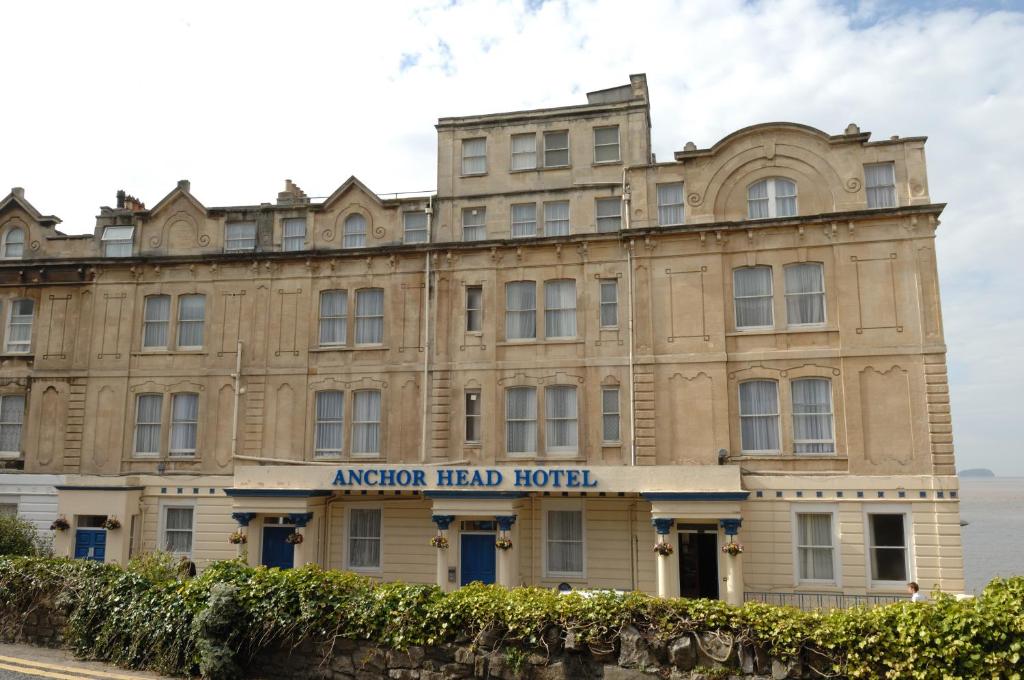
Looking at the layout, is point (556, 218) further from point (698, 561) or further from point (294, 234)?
point (698, 561)

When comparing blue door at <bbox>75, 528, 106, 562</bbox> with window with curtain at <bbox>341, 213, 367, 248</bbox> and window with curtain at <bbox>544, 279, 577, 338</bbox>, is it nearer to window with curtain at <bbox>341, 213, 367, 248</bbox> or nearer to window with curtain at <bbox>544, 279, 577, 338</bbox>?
window with curtain at <bbox>341, 213, 367, 248</bbox>

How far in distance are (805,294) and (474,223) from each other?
1208cm

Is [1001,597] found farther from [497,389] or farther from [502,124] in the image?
[502,124]

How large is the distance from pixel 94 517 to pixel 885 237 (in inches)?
1155

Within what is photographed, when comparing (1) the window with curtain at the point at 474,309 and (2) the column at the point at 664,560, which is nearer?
(2) the column at the point at 664,560

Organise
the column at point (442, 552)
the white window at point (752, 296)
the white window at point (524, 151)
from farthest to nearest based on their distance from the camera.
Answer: the white window at point (524, 151), the white window at point (752, 296), the column at point (442, 552)

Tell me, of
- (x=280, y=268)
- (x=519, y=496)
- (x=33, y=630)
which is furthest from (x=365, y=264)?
(x=33, y=630)

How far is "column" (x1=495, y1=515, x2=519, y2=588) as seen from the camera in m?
24.0

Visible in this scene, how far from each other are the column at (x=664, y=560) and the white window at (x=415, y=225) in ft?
44.4

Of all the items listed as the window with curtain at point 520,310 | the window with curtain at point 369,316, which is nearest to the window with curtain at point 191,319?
the window with curtain at point 369,316

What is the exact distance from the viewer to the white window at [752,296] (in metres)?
25.5

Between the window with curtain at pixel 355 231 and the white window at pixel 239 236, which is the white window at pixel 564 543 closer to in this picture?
the window with curtain at pixel 355 231

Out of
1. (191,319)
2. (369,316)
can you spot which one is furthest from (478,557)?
(191,319)

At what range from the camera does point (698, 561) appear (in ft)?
80.0
